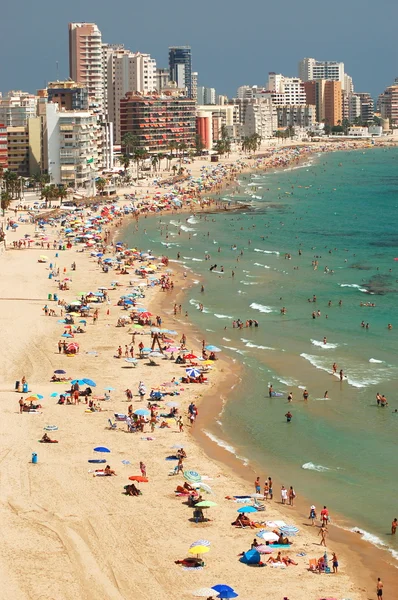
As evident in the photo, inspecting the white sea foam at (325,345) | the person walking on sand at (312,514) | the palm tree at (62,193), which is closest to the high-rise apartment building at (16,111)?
the palm tree at (62,193)

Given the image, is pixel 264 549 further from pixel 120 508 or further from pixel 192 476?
pixel 192 476

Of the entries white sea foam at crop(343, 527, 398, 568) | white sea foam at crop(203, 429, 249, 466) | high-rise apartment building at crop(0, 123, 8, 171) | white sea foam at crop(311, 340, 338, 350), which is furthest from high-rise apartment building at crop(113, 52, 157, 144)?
white sea foam at crop(343, 527, 398, 568)

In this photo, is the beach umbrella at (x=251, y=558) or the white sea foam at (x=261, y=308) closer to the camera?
the beach umbrella at (x=251, y=558)

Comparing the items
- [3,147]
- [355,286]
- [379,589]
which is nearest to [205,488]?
[379,589]

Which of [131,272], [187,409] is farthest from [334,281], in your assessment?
[187,409]

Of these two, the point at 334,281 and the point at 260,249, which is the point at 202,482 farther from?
the point at 260,249

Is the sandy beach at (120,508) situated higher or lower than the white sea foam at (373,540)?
higher

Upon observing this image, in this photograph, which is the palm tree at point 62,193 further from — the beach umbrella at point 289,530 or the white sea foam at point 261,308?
→ the beach umbrella at point 289,530
